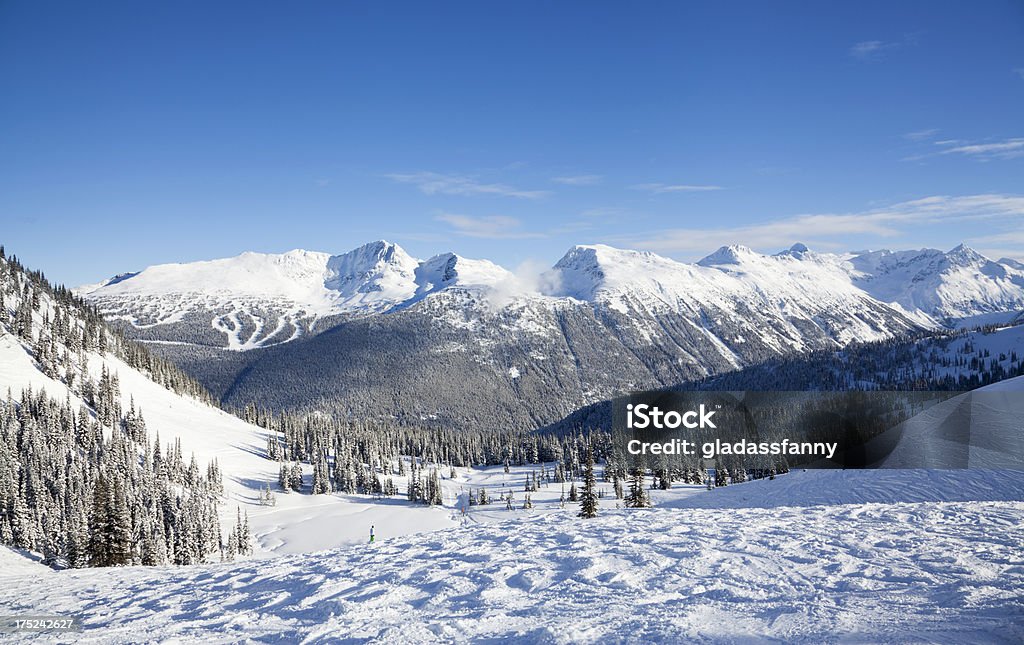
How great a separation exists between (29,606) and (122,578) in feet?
11.5

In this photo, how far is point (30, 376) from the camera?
11144 centimetres

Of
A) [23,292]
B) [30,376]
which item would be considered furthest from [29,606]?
[23,292]

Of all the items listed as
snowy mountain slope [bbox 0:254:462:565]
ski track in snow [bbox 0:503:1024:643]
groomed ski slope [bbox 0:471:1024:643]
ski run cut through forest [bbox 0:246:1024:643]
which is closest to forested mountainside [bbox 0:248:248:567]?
snowy mountain slope [bbox 0:254:462:565]

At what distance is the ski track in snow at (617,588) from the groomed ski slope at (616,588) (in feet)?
0.20

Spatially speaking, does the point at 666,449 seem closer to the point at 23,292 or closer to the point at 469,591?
the point at 469,591

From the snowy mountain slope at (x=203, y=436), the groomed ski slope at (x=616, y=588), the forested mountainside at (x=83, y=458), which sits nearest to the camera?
the groomed ski slope at (x=616, y=588)

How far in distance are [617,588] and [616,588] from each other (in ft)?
0.10

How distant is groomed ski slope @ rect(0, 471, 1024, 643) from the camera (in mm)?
10883

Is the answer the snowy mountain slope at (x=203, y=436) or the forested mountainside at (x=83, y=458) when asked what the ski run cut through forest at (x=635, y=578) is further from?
the snowy mountain slope at (x=203, y=436)

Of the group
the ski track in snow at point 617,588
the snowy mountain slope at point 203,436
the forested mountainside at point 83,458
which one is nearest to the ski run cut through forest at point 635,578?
the ski track in snow at point 617,588

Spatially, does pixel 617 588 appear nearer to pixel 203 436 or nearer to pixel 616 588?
pixel 616 588

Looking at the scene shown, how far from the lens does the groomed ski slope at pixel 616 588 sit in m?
10.9

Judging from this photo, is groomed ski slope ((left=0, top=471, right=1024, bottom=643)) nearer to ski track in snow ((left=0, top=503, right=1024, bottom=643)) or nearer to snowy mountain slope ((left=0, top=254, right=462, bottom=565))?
ski track in snow ((left=0, top=503, right=1024, bottom=643))

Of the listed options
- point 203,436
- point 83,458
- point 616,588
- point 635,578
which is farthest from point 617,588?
point 203,436
